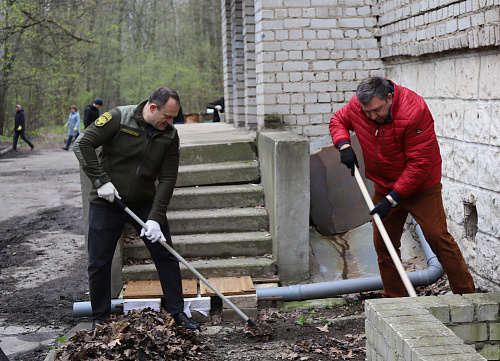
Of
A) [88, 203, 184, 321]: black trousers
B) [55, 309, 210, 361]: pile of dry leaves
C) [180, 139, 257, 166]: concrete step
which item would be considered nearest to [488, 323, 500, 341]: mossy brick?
[55, 309, 210, 361]: pile of dry leaves

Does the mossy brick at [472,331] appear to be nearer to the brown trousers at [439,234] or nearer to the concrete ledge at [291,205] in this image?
the brown trousers at [439,234]

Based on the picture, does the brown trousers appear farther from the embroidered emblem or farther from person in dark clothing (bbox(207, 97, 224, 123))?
person in dark clothing (bbox(207, 97, 224, 123))

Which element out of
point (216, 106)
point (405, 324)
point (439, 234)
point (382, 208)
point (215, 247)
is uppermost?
point (216, 106)

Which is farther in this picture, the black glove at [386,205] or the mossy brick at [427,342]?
the black glove at [386,205]

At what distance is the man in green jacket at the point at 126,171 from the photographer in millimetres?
4859

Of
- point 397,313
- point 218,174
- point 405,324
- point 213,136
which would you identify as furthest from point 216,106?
point 405,324

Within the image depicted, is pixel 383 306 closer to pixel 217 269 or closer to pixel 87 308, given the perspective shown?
pixel 217 269

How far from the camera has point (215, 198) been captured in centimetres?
706

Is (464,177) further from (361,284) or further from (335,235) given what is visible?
(335,235)

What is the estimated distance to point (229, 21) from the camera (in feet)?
44.4

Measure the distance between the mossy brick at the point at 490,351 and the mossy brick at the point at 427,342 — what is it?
946 millimetres

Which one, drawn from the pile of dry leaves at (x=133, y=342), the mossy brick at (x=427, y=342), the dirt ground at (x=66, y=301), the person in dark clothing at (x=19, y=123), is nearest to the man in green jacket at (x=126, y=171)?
the pile of dry leaves at (x=133, y=342)

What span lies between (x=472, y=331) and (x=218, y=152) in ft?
15.1

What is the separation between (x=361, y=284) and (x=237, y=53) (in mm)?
7868
